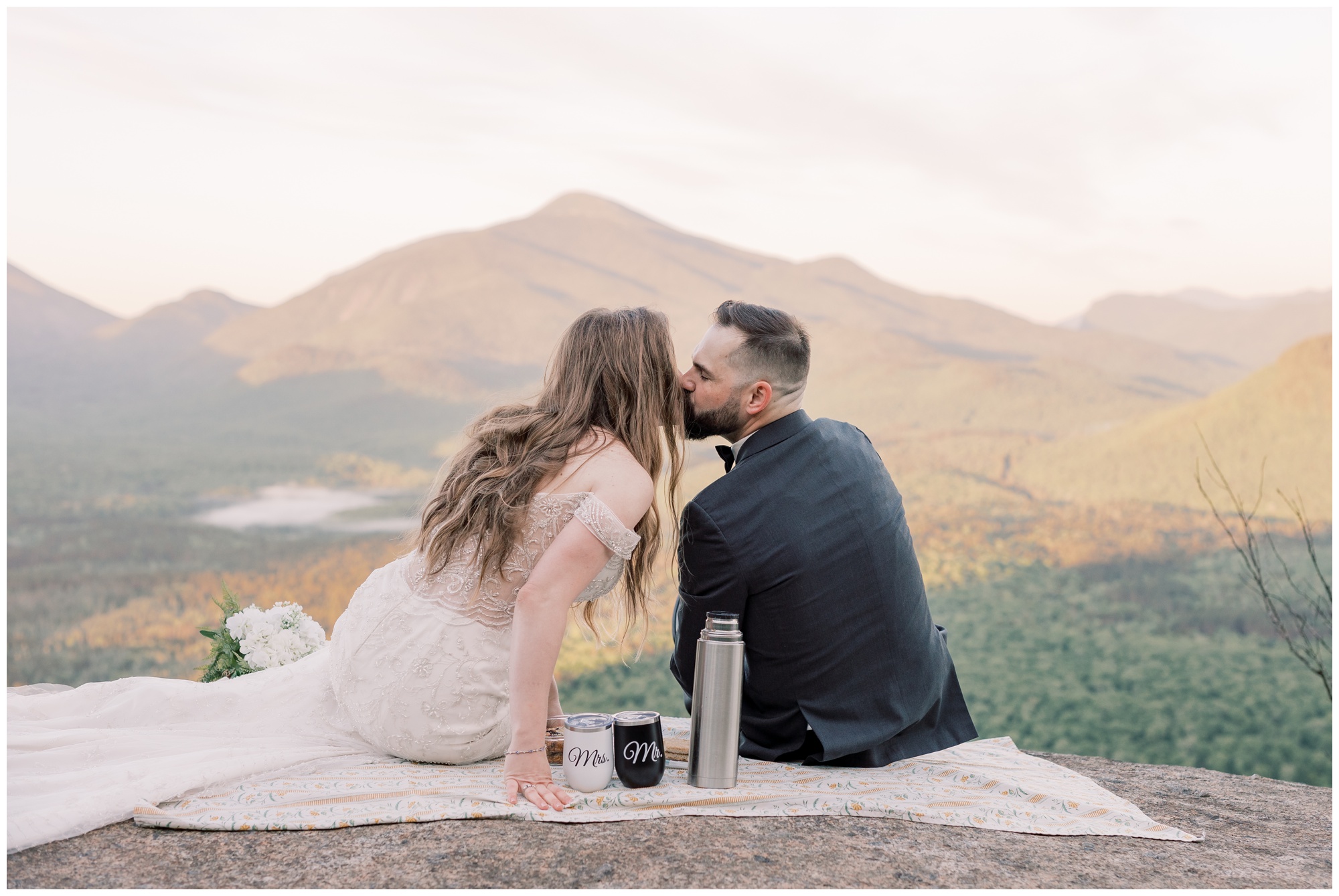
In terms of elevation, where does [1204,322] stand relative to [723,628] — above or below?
above

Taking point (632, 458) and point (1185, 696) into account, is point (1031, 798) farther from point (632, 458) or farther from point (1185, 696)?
point (1185, 696)

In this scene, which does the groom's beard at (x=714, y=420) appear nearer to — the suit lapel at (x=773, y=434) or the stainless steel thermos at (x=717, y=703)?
the suit lapel at (x=773, y=434)

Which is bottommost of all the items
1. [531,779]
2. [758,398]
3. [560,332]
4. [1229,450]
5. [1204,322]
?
[531,779]

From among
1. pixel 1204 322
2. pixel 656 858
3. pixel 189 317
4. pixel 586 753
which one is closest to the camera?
pixel 656 858

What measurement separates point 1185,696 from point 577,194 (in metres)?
12.3

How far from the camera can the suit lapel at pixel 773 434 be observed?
8.80 feet

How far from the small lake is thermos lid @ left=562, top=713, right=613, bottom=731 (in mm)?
10843

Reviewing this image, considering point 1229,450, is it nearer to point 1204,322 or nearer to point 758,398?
point 1204,322

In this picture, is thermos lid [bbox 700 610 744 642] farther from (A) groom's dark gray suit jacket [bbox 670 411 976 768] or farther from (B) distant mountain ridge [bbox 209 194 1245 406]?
(B) distant mountain ridge [bbox 209 194 1245 406]

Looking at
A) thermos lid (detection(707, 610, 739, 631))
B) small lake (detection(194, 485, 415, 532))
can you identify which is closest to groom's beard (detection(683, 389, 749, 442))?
thermos lid (detection(707, 610, 739, 631))

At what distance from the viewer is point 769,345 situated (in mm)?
2697

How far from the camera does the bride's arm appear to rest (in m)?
2.29

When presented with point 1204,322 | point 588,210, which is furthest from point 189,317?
point 1204,322

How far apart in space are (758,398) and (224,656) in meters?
2.07
